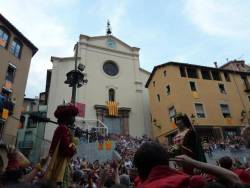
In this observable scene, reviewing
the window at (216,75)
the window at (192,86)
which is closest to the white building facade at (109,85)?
the window at (192,86)

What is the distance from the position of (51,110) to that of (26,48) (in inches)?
274

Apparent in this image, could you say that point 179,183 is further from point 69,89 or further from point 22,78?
point 69,89

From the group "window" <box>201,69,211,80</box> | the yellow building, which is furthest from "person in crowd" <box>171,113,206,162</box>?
"window" <box>201,69,211,80</box>

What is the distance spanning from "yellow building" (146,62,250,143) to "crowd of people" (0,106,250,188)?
68.4 feet

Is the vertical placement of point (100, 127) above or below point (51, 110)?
below

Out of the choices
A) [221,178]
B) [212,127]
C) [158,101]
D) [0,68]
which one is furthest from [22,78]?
[221,178]

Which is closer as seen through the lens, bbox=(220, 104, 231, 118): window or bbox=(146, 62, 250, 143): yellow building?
bbox=(146, 62, 250, 143): yellow building

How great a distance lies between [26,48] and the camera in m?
25.0

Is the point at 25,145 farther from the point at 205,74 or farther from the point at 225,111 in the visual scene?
the point at 225,111

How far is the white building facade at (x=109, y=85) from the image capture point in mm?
28125

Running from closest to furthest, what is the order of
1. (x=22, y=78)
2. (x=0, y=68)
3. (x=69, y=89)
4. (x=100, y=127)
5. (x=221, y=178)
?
(x=221, y=178) → (x=0, y=68) → (x=22, y=78) → (x=100, y=127) → (x=69, y=89)

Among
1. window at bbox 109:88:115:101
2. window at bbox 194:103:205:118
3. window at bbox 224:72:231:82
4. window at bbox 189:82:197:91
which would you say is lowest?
window at bbox 194:103:205:118

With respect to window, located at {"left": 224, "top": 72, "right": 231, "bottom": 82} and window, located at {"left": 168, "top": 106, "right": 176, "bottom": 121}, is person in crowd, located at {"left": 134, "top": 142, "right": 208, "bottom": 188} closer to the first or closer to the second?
window, located at {"left": 168, "top": 106, "right": 176, "bottom": 121}

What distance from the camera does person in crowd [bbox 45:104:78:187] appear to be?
3.82 m
